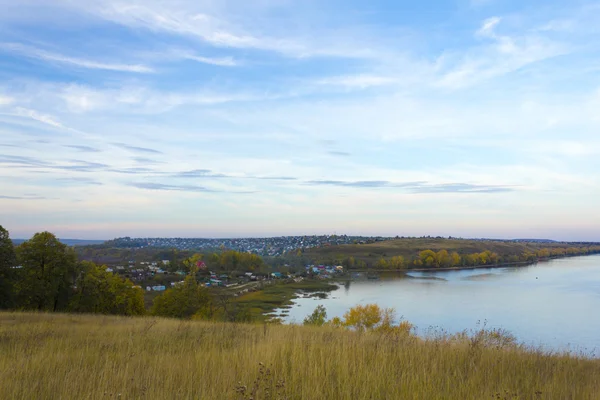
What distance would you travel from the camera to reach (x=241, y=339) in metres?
6.18

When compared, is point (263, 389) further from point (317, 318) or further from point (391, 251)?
point (391, 251)

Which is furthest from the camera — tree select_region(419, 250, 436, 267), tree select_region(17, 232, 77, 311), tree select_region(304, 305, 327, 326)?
tree select_region(419, 250, 436, 267)

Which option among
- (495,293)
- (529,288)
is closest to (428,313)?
(495,293)

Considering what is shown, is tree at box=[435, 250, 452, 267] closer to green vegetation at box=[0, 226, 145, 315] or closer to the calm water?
the calm water

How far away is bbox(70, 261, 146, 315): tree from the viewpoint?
82.7 ft

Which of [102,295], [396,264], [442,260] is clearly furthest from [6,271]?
[442,260]

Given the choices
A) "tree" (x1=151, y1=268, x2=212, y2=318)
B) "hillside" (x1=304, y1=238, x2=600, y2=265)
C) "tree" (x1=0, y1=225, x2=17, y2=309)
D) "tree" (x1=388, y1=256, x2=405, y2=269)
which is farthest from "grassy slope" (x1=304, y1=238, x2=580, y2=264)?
"tree" (x1=0, y1=225, x2=17, y2=309)

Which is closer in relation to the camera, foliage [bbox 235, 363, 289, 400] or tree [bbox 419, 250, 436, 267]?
foliage [bbox 235, 363, 289, 400]

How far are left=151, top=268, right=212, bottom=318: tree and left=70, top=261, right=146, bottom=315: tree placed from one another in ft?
6.12

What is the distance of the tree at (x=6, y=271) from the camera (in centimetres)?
2136

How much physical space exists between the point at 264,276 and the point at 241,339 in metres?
92.5

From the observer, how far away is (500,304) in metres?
48.2

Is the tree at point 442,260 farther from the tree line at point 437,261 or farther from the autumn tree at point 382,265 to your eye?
the autumn tree at point 382,265

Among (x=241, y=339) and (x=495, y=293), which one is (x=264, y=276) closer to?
(x=495, y=293)
